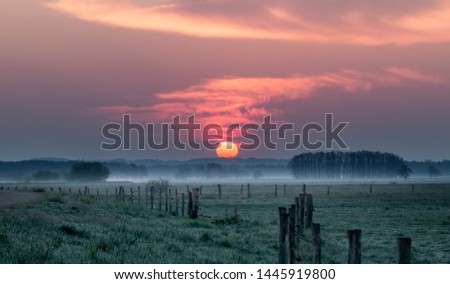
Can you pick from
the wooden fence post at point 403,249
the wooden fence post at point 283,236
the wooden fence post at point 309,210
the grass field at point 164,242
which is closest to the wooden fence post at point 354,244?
the wooden fence post at point 403,249

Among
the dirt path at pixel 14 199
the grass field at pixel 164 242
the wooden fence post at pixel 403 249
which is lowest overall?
the grass field at pixel 164 242

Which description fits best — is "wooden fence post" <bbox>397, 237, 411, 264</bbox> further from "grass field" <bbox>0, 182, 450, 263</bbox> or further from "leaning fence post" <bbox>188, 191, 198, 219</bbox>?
"leaning fence post" <bbox>188, 191, 198, 219</bbox>

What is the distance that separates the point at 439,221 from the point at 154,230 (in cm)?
2432

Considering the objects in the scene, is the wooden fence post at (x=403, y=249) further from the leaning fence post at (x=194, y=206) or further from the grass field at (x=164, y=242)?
the leaning fence post at (x=194, y=206)

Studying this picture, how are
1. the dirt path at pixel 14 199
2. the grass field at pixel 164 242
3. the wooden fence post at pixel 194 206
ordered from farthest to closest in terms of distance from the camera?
1. the wooden fence post at pixel 194 206
2. the dirt path at pixel 14 199
3. the grass field at pixel 164 242

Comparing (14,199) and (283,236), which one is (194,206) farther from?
(283,236)

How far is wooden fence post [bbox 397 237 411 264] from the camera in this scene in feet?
38.6

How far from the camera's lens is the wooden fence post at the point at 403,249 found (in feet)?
38.6

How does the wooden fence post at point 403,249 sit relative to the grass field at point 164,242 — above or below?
above

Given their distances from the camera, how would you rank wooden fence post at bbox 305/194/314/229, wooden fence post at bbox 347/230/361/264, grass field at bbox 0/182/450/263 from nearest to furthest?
wooden fence post at bbox 347/230/361/264
grass field at bbox 0/182/450/263
wooden fence post at bbox 305/194/314/229

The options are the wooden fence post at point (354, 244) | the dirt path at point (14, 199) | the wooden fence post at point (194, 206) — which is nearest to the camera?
the wooden fence post at point (354, 244)

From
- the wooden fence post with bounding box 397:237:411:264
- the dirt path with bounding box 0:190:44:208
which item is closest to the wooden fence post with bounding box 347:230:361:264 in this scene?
the wooden fence post with bounding box 397:237:411:264
